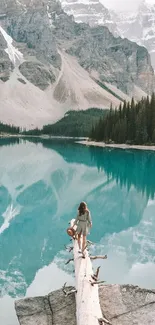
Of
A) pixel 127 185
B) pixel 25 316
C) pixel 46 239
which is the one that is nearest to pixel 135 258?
pixel 46 239

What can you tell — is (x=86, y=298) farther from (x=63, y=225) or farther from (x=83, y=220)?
(x=63, y=225)

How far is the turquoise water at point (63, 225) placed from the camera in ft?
62.8

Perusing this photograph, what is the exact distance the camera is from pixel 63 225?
30750 mm

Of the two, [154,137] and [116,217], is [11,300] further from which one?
[154,137]

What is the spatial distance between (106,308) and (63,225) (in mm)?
17367

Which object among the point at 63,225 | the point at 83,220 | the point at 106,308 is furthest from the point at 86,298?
the point at 63,225

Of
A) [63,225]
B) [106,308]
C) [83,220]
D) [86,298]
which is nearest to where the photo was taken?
[86,298]

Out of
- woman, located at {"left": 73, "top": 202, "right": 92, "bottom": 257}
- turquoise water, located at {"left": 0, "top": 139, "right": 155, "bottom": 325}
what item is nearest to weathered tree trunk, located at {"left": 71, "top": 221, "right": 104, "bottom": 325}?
woman, located at {"left": 73, "top": 202, "right": 92, "bottom": 257}

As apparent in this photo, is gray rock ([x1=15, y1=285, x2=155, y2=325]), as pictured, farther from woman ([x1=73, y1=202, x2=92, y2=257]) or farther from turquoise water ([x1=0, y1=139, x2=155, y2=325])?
woman ([x1=73, y1=202, x2=92, y2=257])

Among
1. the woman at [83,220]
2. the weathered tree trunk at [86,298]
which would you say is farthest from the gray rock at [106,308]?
the woman at [83,220]

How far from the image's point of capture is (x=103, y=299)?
1412cm

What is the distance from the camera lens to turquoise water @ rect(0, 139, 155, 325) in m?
19.2

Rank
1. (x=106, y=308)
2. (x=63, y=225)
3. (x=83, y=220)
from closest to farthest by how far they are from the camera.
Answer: (x=106, y=308)
(x=83, y=220)
(x=63, y=225)

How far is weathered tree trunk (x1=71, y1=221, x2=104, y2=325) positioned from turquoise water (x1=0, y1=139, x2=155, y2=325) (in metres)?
2.94
